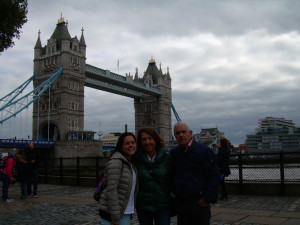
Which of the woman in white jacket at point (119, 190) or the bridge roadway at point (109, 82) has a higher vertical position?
the bridge roadway at point (109, 82)

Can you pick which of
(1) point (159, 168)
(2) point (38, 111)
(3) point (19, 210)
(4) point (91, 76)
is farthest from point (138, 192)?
(4) point (91, 76)

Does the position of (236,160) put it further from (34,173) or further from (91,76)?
(91,76)

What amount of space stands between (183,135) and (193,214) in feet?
2.52

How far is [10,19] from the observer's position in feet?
38.9

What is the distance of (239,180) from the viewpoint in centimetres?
891

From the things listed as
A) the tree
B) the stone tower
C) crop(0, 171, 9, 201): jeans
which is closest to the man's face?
crop(0, 171, 9, 201): jeans

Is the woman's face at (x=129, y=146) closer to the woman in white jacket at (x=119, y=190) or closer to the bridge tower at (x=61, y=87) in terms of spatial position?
the woman in white jacket at (x=119, y=190)

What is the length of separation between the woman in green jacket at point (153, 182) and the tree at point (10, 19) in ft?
34.1

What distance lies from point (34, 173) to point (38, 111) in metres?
44.4

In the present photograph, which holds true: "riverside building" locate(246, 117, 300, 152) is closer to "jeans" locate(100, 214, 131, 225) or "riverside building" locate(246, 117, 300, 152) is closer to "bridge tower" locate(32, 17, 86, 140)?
"bridge tower" locate(32, 17, 86, 140)

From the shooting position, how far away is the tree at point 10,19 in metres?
11.5

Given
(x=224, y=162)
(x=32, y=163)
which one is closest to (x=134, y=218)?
(x=224, y=162)

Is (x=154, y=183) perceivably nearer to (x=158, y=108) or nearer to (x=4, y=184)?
(x=4, y=184)

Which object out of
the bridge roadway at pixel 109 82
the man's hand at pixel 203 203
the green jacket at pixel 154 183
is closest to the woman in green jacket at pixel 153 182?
the green jacket at pixel 154 183
